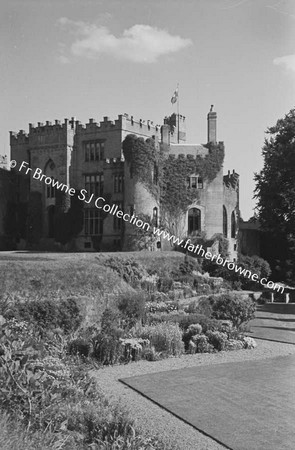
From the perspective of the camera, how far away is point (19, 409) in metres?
6.95

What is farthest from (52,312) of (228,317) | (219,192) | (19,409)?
(219,192)

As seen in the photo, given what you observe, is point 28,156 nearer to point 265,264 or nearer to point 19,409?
point 265,264

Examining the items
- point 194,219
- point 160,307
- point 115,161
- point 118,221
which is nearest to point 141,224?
point 118,221

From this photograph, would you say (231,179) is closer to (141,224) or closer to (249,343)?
(141,224)

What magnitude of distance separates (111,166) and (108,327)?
2595 centimetres

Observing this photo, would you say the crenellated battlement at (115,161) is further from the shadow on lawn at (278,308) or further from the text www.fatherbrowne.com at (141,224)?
the shadow on lawn at (278,308)

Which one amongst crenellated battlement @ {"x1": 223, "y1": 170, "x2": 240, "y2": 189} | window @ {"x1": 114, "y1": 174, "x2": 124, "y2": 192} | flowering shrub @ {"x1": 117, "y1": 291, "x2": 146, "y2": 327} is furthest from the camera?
crenellated battlement @ {"x1": 223, "y1": 170, "x2": 240, "y2": 189}

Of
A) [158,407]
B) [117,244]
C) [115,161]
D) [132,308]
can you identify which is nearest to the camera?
[158,407]

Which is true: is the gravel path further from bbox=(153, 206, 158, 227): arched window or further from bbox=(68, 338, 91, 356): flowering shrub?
bbox=(153, 206, 158, 227): arched window

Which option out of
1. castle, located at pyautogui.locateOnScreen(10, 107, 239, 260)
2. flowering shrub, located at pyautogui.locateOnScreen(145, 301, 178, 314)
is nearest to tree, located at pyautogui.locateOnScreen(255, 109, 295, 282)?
castle, located at pyautogui.locateOnScreen(10, 107, 239, 260)

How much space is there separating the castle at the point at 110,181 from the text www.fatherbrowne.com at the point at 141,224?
347 millimetres

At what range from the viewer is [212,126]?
40.0 meters

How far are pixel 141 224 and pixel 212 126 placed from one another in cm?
950

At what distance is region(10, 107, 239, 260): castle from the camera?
38122mm
